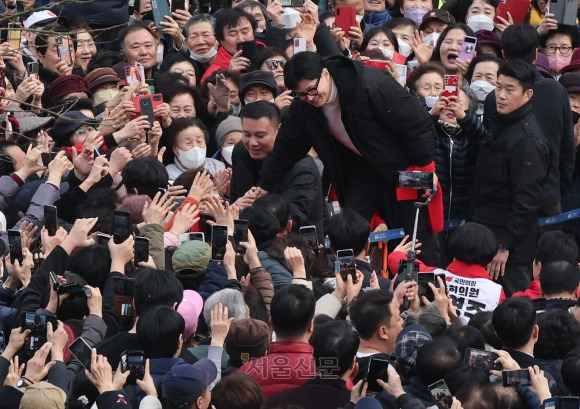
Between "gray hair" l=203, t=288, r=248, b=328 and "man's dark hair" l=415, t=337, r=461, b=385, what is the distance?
3.72ft

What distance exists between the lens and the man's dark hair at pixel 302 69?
895 cm

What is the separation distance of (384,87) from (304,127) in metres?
0.62

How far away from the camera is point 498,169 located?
9930 millimetres

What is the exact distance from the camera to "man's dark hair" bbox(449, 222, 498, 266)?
27.8 feet

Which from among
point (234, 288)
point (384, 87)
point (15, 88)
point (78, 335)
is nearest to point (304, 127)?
point (384, 87)

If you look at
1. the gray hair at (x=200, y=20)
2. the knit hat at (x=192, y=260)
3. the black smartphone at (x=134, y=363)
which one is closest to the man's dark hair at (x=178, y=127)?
the gray hair at (x=200, y=20)

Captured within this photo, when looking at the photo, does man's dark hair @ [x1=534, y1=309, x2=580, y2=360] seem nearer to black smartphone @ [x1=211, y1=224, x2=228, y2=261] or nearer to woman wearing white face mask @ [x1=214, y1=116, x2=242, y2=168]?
black smartphone @ [x1=211, y1=224, x2=228, y2=261]

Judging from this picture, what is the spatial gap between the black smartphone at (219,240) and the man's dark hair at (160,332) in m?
1.15

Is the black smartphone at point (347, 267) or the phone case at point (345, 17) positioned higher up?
the black smartphone at point (347, 267)

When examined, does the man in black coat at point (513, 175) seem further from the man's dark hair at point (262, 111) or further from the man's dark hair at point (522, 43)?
the man's dark hair at point (262, 111)

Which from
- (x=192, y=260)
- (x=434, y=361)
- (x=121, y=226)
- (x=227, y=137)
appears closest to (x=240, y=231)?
(x=192, y=260)

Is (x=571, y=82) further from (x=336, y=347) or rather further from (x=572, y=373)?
(x=336, y=347)

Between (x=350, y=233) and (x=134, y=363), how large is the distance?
89.5 inches

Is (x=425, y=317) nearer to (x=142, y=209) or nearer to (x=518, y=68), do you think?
(x=142, y=209)
